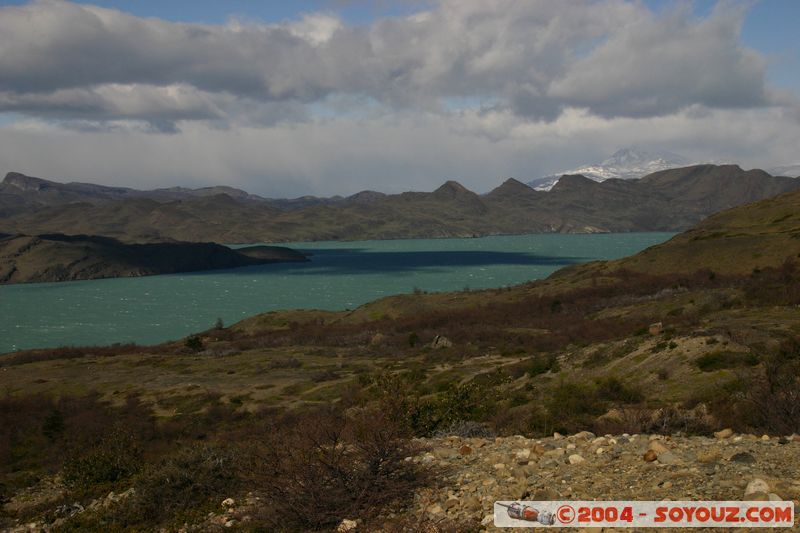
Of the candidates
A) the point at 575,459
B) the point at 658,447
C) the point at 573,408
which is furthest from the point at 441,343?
the point at 575,459

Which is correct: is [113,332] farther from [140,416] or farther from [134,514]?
[134,514]

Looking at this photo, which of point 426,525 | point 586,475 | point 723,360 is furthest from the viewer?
point 723,360

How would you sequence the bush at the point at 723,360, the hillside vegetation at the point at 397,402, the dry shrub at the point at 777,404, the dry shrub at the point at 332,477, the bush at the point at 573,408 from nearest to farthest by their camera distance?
the dry shrub at the point at 332,477
the hillside vegetation at the point at 397,402
the dry shrub at the point at 777,404
the bush at the point at 573,408
the bush at the point at 723,360

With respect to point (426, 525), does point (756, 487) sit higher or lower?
higher

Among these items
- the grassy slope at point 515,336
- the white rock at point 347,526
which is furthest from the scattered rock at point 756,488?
the grassy slope at point 515,336

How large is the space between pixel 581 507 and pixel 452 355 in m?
51.7

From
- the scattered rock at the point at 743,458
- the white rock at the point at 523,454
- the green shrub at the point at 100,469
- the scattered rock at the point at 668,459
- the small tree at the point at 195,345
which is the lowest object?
the small tree at the point at 195,345

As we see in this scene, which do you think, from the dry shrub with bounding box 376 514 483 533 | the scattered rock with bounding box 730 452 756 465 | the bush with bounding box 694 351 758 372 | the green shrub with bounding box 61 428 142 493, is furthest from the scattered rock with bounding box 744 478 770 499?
the bush with bounding box 694 351 758 372

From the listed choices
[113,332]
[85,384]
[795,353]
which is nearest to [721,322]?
[795,353]

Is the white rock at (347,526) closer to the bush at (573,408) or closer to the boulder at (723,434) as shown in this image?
the bush at (573,408)

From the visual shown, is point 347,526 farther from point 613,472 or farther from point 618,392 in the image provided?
point 618,392

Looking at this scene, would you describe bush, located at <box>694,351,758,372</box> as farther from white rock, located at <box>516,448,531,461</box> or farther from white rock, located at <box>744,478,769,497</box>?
white rock, located at <box>744,478,769,497</box>

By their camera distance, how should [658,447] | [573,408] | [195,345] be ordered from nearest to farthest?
[658,447], [573,408], [195,345]

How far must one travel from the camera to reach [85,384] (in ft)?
208
